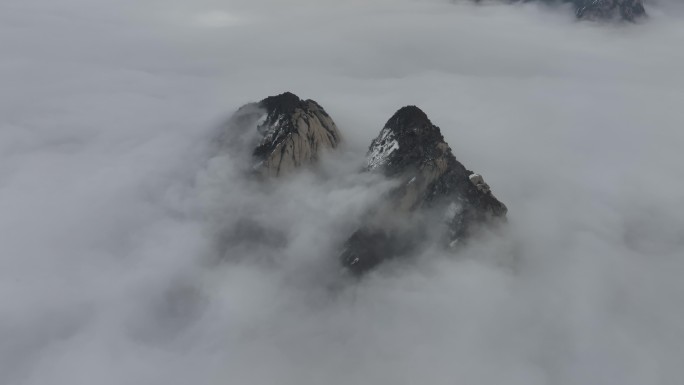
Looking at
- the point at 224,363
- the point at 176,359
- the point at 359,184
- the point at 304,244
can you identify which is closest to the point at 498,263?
the point at 359,184

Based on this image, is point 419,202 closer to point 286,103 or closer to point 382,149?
point 382,149

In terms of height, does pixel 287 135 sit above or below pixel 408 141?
below

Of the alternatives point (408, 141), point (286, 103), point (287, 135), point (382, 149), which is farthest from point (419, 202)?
point (286, 103)

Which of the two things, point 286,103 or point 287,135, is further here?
point 286,103

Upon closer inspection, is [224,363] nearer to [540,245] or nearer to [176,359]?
[176,359]

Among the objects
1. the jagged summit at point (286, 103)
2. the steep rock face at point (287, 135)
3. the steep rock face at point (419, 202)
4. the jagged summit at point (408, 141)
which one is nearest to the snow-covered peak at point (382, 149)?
the jagged summit at point (408, 141)

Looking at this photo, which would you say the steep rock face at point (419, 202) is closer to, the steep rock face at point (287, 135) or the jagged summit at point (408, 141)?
the jagged summit at point (408, 141)

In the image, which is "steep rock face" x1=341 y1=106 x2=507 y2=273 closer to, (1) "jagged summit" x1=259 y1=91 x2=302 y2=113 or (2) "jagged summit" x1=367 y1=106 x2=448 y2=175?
(2) "jagged summit" x1=367 y1=106 x2=448 y2=175
